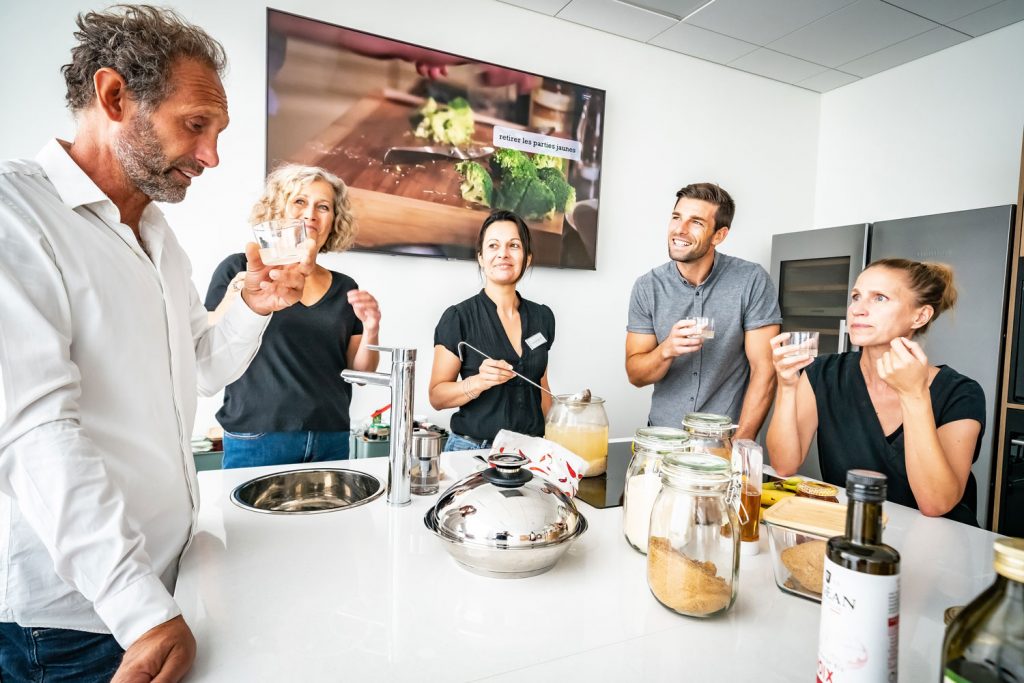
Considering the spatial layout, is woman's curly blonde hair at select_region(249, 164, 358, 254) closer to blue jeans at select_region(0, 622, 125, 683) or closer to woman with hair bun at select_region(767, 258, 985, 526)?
blue jeans at select_region(0, 622, 125, 683)

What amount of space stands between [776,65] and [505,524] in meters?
3.90

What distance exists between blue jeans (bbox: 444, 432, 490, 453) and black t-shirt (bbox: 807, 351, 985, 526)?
1.07 meters

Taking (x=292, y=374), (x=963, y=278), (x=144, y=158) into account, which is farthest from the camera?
(x=963, y=278)

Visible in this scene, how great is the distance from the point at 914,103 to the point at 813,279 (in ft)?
4.04

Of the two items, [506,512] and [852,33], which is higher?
[852,33]

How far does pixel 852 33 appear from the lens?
3.19 m

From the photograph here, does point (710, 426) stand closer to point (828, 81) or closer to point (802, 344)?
point (802, 344)

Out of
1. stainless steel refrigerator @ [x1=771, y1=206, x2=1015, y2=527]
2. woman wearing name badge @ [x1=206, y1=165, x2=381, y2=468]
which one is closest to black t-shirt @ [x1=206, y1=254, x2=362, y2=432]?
woman wearing name badge @ [x1=206, y1=165, x2=381, y2=468]

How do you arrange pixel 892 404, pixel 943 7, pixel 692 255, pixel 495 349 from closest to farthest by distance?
pixel 892 404 → pixel 495 349 → pixel 692 255 → pixel 943 7

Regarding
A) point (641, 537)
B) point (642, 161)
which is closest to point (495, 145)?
point (642, 161)

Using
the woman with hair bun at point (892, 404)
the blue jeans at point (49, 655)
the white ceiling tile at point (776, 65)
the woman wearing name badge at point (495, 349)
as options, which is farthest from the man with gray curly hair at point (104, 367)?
the white ceiling tile at point (776, 65)

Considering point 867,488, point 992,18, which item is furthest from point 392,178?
point 992,18

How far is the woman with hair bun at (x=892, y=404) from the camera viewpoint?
133 centimetres

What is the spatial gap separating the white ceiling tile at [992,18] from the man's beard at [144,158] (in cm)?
387
